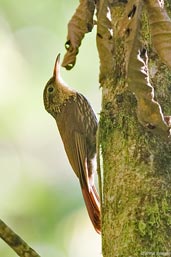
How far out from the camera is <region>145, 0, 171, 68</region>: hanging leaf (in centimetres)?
237

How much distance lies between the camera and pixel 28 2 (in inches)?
253

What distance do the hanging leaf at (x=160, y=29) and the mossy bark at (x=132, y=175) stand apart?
2.22 feet

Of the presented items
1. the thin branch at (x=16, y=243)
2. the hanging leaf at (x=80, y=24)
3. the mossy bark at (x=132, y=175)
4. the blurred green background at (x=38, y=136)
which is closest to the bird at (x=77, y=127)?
the blurred green background at (x=38, y=136)

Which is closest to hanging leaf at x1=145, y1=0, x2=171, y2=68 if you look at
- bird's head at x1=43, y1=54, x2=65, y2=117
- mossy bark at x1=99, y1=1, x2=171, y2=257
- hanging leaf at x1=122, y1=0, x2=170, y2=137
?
hanging leaf at x1=122, y1=0, x2=170, y2=137

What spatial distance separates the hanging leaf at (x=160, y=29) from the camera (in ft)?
7.78

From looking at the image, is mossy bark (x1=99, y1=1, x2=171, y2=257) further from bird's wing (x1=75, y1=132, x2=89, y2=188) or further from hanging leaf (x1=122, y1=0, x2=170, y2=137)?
bird's wing (x1=75, y1=132, x2=89, y2=188)

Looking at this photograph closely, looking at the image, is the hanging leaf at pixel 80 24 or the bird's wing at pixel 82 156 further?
the bird's wing at pixel 82 156

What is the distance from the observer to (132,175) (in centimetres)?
297

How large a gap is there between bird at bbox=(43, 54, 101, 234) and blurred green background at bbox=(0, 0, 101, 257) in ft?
1.11

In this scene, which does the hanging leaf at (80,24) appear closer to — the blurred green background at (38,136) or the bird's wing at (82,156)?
the bird's wing at (82,156)

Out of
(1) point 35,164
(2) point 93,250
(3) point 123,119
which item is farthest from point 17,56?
(3) point 123,119

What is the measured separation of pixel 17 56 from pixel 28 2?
55 cm

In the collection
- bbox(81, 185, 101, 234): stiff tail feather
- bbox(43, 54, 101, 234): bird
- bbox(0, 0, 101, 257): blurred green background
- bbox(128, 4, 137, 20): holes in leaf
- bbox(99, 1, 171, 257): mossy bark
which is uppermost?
bbox(128, 4, 137, 20): holes in leaf

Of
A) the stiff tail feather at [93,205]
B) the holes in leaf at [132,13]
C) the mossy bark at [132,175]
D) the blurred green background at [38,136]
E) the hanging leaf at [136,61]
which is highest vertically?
the holes in leaf at [132,13]
